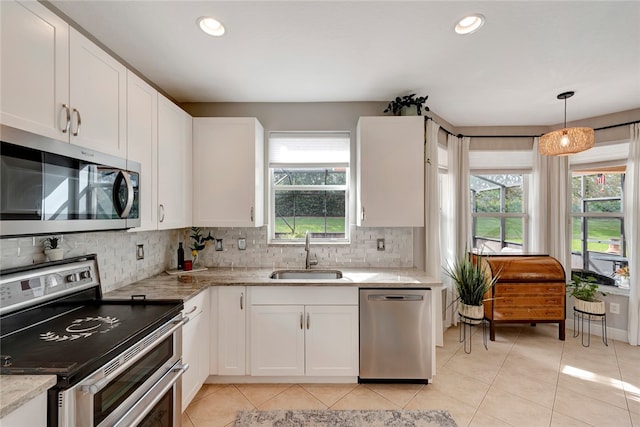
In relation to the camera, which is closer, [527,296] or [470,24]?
[470,24]

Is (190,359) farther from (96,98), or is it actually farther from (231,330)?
(96,98)

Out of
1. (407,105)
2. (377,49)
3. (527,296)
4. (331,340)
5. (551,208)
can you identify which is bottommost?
Answer: (331,340)

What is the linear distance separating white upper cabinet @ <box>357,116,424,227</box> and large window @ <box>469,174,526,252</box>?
1.64m

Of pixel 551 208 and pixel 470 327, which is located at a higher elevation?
pixel 551 208

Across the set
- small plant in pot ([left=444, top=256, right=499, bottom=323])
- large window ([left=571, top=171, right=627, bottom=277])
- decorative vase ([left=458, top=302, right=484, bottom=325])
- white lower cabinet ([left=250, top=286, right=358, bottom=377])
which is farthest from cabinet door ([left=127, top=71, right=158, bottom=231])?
large window ([left=571, top=171, right=627, bottom=277])

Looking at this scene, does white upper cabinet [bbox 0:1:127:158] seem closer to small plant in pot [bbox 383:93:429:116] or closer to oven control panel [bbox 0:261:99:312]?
oven control panel [bbox 0:261:99:312]

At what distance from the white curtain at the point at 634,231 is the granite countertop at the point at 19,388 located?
4.82 meters

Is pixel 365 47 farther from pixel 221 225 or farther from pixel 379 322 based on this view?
pixel 379 322

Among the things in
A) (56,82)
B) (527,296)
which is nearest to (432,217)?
(527,296)

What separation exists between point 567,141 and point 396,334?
2398mm

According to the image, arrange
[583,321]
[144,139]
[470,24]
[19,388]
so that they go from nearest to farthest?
[19,388] → [470,24] → [144,139] → [583,321]

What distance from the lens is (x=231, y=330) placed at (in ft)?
7.24

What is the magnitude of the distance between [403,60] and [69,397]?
103 inches

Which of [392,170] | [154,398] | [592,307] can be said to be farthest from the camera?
[592,307]
